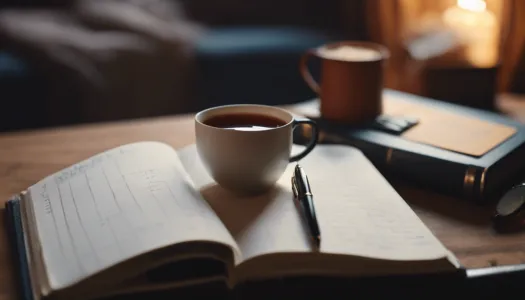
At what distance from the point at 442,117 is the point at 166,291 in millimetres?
559

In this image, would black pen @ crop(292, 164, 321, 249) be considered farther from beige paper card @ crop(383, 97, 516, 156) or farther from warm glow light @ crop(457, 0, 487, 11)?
warm glow light @ crop(457, 0, 487, 11)

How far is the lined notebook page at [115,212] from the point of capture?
1.53ft

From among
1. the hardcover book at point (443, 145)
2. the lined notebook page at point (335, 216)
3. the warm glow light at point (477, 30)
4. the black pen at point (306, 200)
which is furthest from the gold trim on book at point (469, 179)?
the warm glow light at point (477, 30)

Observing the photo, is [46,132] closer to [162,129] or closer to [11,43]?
[162,129]

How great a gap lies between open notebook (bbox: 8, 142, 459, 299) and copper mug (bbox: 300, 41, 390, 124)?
223 millimetres

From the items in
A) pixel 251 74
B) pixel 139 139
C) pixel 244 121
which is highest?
pixel 244 121

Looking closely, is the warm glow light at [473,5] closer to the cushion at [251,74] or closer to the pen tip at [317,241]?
the cushion at [251,74]

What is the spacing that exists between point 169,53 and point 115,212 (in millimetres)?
1243

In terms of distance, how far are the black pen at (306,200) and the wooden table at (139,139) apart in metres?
0.16

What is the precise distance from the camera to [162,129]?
3.10 ft

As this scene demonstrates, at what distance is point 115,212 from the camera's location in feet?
1.74

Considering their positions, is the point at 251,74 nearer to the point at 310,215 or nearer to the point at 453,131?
the point at 453,131

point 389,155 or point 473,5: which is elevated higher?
point 473,5

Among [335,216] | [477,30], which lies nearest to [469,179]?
[335,216]
